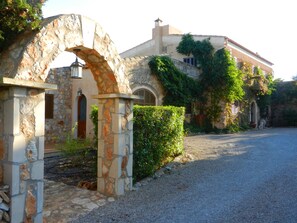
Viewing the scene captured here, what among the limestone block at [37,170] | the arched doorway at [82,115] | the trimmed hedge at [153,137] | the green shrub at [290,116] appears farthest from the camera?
the green shrub at [290,116]

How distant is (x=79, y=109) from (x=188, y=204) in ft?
31.4

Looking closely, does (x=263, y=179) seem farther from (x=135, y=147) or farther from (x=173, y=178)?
(x=135, y=147)

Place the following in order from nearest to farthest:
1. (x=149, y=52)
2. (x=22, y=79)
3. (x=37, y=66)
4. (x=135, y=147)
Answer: (x=22, y=79), (x=37, y=66), (x=135, y=147), (x=149, y=52)

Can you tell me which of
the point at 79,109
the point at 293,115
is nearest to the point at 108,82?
the point at 79,109

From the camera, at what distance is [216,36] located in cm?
1703

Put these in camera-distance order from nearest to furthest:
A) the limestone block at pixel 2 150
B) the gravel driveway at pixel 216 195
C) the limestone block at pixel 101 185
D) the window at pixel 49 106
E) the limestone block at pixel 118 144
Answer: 1. the limestone block at pixel 2 150
2. the gravel driveway at pixel 216 195
3. the limestone block at pixel 118 144
4. the limestone block at pixel 101 185
5. the window at pixel 49 106

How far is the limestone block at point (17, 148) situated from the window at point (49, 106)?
9.25m

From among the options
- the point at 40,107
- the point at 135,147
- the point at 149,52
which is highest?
the point at 149,52

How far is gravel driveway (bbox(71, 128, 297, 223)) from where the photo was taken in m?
4.46

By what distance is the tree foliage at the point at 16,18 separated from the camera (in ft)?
11.1

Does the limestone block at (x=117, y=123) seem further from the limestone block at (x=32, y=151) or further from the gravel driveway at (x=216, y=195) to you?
the limestone block at (x=32, y=151)

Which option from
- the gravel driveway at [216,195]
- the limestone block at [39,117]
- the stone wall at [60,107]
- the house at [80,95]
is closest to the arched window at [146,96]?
the house at [80,95]

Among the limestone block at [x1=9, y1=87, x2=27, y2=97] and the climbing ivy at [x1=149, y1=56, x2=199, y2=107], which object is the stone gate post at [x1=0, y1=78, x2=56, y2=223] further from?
the climbing ivy at [x1=149, y1=56, x2=199, y2=107]

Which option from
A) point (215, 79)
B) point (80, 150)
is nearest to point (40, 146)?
point (80, 150)
